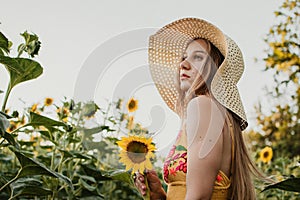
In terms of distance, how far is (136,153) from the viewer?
4.46ft

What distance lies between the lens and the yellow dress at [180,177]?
4.58 feet

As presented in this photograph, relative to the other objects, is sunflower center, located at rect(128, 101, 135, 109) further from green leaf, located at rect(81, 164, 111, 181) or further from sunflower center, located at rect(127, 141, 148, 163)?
sunflower center, located at rect(127, 141, 148, 163)

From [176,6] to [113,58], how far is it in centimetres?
124

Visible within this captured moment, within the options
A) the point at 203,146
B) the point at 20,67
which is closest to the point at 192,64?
the point at 203,146

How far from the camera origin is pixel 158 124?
175 centimetres

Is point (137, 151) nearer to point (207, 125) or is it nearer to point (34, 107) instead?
point (207, 125)

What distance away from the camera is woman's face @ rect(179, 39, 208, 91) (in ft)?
5.10

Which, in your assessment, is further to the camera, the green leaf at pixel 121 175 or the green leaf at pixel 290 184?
the green leaf at pixel 121 175

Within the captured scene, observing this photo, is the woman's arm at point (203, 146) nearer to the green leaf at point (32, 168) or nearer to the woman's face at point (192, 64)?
the woman's face at point (192, 64)

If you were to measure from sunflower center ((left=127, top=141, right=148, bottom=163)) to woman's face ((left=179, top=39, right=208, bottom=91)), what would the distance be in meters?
0.30

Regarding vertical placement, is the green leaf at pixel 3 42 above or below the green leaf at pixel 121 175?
above

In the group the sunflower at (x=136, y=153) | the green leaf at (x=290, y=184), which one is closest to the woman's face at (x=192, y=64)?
the sunflower at (x=136, y=153)

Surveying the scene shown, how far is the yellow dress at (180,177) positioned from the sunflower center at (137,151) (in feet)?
0.42

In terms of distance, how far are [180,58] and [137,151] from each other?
Result: 1.74 feet
